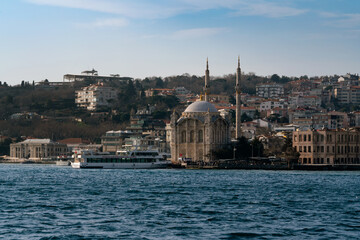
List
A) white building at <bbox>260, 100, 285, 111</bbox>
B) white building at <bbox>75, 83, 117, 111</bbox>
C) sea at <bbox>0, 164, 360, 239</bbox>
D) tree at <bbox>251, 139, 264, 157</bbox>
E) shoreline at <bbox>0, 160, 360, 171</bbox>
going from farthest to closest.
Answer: white building at <bbox>75, 83, 117, 111</bbox>
white building at <bbox>260, 100, 285, 111</bbox>
tree at <bbox>251, 139, 264, 157</bbox>
shoreline at <bbox>0, 160, 360, 171</bbox>
sea at <bbox>0, 164, 360, 239</bbox>

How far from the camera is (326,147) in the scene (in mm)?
86000

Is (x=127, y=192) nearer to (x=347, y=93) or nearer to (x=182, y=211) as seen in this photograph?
(x=182, y=211)

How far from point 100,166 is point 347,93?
106m

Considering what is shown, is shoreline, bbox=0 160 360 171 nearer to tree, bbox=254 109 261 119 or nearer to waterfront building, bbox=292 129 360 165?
waterfront building, bbox=292 129 360 165

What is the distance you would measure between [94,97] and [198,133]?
81.3 metres

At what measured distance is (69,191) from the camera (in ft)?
148

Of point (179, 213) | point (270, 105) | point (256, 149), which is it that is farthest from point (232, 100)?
point (179, 213)

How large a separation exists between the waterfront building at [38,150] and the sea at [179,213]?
3721 inches

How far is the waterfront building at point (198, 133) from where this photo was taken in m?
97.2

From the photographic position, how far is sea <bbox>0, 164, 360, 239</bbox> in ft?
88.2

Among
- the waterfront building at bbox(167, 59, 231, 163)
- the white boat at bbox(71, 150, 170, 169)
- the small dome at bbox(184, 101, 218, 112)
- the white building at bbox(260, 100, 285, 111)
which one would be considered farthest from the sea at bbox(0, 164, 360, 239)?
the white building at bbox(260, 100, 285, 111)

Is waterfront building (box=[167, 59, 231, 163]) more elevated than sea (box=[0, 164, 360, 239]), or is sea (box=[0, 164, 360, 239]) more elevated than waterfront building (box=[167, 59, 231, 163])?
waterfront building (box=[167, 59, 231, 163])

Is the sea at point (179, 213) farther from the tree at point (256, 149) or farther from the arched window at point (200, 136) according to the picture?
the arched window at point (200, 136)

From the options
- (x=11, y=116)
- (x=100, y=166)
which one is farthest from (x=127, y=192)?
(x=11, y=116)
